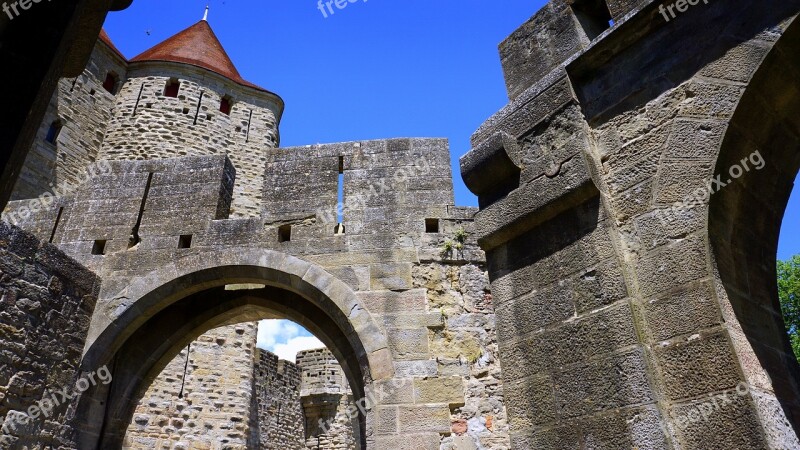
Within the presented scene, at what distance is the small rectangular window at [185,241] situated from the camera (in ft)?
20.1

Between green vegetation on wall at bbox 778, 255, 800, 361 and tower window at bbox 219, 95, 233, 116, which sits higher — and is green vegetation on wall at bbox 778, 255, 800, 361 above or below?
below

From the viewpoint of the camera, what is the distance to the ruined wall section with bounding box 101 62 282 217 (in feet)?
39.7

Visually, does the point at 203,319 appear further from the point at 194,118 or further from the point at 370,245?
the point at 194,118

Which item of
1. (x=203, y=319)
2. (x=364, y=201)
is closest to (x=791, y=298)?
(x=364, y=201)

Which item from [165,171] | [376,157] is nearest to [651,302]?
[376,157]

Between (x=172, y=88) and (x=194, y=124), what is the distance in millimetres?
1418

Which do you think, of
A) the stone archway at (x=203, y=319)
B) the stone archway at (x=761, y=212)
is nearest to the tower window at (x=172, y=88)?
the stone archway at (x=203, y=319)

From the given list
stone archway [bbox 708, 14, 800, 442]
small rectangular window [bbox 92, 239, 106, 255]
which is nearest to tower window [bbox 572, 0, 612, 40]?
stone archway [bbox 708, 14, 800, 442]

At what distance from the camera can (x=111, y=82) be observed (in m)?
13.4

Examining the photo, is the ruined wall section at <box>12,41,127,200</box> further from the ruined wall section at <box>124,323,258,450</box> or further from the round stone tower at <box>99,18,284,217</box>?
the ruined wall section at <box>124,323,258,450</box>

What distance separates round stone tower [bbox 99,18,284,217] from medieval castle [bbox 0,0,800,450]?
0.38 feet

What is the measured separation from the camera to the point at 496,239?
2.60 meters

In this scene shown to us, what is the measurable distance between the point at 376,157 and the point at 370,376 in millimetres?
2578

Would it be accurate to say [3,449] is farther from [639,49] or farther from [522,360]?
[639,49]
